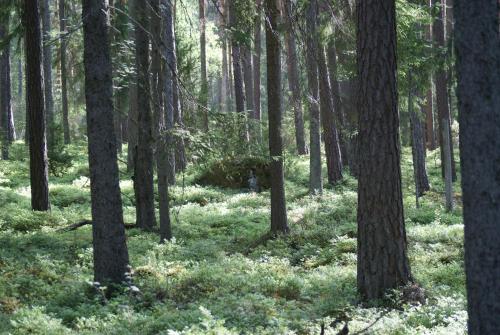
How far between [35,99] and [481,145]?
12.0 m

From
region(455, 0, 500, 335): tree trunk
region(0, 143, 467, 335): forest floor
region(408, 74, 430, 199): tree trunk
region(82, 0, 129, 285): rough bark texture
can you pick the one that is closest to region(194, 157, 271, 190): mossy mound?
region(0, 143, 467, 335): forest floor

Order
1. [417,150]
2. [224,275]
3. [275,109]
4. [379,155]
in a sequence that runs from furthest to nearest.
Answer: [417,150], [275,109], [224,275], [379,155]

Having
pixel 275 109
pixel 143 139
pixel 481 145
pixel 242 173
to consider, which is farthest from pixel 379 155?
pixel 242 173

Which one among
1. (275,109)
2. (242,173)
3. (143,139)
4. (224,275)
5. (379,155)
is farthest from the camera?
(242,173)

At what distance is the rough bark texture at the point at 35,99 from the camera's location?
42.8ft

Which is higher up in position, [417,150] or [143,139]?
[143,139]

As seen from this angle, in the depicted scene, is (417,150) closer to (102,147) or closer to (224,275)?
(224,275)

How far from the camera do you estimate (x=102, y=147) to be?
7906 millimetres

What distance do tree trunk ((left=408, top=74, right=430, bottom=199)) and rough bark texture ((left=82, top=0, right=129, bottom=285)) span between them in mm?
11002

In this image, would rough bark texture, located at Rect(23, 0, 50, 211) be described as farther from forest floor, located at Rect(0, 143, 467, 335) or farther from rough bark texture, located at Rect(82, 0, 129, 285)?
rough bark texture, located at Rect(82, 0, 129, 285)

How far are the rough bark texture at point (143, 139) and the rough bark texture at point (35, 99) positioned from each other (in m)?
2.66

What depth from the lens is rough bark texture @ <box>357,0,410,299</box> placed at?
736 cm

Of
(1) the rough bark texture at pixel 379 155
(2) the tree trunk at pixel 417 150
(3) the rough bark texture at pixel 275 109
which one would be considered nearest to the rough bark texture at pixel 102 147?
(1) the rough bark texture at pixel 379 155

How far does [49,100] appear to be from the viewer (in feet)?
81.6
